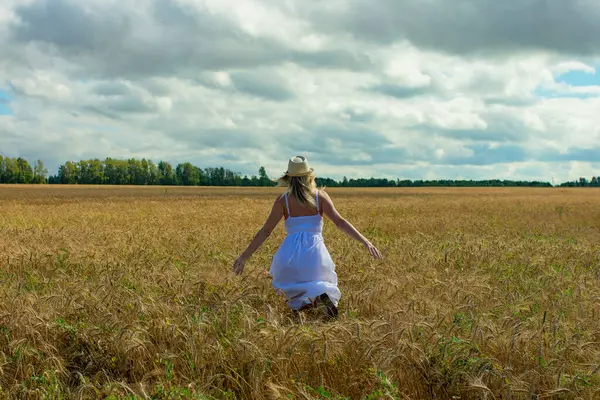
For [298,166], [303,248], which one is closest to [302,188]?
[298,166]

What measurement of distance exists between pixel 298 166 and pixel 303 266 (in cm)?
102

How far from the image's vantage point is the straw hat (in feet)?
17.9

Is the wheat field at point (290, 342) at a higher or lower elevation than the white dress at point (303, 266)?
lower

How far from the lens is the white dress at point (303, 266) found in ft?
18.0

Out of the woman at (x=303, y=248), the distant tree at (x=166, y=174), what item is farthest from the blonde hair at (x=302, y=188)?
the distant tree at (x=166, y=174)

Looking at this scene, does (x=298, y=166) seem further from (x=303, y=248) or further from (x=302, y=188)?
(x=303, y=248)

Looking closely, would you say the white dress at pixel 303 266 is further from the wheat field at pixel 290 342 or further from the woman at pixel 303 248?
the wheat field at pixel 290 342

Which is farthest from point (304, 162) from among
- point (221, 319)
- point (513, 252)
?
point (513, 252)

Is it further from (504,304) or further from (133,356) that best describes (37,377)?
(504,304)

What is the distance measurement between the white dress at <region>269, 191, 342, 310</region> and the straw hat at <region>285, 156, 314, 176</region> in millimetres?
279

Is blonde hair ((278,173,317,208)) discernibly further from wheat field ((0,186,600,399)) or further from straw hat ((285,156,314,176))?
wheat field ((0,186,600,399))

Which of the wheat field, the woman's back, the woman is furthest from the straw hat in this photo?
the wheat field

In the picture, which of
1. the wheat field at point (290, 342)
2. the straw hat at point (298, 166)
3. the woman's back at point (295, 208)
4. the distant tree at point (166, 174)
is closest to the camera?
the wheat field at point (290, 342)

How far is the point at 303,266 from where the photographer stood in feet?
18.0
